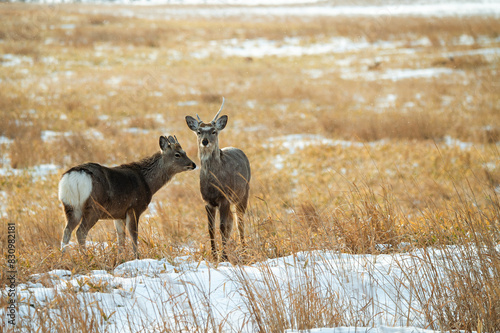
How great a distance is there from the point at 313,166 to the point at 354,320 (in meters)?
8.23

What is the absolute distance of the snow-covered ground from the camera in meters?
3.61

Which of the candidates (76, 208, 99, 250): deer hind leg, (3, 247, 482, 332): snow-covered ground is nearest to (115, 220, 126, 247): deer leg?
(76, 208, 99, 250): deer hind leg

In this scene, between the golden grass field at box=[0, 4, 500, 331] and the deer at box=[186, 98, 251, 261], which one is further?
the deer at box=[186, 98, 251, 261]

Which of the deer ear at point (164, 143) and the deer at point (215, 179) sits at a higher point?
the deer ear at point (164, 143)

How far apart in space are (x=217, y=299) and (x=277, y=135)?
1124cm

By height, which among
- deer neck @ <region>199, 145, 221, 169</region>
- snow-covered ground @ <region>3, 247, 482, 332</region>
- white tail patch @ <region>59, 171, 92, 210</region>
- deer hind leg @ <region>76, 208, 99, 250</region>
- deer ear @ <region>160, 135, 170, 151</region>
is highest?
deer ear @ <region>160, 135, 170, 151</region>

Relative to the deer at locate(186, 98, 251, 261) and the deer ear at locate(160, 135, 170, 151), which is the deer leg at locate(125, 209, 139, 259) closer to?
the deer at locate(186, 98, 251, 261)

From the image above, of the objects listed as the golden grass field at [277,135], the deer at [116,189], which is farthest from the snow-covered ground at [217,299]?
the deer at [116,189]

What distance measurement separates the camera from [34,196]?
929 cm

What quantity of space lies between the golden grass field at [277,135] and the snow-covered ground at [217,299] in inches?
15.2

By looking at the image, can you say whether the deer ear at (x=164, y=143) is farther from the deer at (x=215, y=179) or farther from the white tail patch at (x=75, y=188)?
the white tail patch at (x=75, y=188)

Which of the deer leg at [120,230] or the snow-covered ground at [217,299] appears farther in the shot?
the deer leg at [120,230]

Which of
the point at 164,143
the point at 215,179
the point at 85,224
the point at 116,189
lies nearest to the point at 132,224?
the point at 116,189

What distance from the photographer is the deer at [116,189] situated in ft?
18.2
